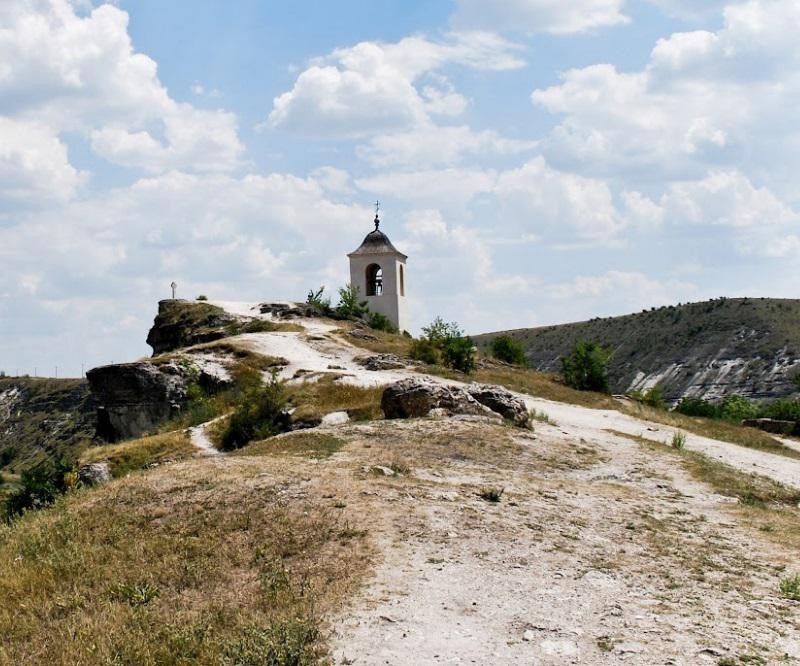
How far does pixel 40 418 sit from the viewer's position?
4139 inches

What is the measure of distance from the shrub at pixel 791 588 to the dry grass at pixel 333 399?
41.1ft

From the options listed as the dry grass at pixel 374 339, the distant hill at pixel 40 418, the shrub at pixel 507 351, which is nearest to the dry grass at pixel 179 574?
the dry grass at pixel 374 339

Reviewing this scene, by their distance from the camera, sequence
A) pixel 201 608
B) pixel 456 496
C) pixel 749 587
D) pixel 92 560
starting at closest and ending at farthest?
1. pixel 201 608
2. pixel 749 587
3. pixel 92 560
4. pixel 456 496

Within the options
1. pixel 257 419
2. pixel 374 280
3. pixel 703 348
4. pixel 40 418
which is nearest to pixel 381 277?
pixel 374 280

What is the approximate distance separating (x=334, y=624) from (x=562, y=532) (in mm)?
3785

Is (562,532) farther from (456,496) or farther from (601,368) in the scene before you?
(601,368)

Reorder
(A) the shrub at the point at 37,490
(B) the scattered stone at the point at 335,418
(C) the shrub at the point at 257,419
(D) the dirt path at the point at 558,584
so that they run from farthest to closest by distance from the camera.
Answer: (C) the shrub at the point at 257,419
(B) the scattered stone at the point at 335,418
(A) the shrub at the point at 37,490
(D) the dirt path at the point at 558,584

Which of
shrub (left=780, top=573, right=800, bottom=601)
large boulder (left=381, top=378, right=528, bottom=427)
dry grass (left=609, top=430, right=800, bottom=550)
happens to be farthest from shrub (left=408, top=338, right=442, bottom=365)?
shrub (left=780, top=573, right=800, bottom=601)

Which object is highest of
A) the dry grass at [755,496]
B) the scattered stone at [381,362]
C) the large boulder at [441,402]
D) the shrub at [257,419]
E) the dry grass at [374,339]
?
the dry grass at [374,339]

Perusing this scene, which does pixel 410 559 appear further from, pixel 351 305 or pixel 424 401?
pixel 351 305

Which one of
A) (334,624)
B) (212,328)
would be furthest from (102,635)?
(212,328)

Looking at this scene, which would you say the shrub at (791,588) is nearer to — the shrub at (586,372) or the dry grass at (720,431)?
the dry grass at (720,431)

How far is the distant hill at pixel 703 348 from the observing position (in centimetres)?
8025

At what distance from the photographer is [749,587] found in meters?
8.93
